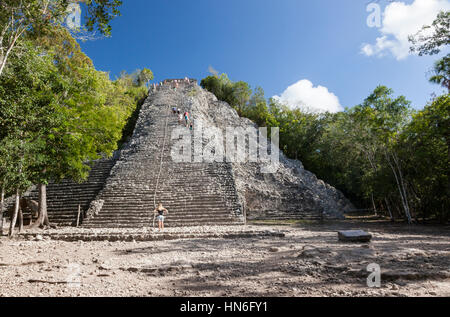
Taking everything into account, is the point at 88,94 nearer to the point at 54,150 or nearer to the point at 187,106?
the point at 54,150

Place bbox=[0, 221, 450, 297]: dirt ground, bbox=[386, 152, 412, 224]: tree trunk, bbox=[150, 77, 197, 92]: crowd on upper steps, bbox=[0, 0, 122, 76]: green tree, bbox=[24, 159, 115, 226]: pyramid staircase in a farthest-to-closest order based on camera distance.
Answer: bbox=[150, 77, 197, 92]: crowd on upper steps < bbox=[386, 152, 412, 224]: tree trunk < bbox=[24, 159, 115, 226]: pyramid staircase < bbox=[0, 0, 122, 76]: green tree < bbox=[0, 221, 450, 297]: dirt ground

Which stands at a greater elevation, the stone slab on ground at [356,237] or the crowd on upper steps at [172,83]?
the crowd on upper steps at [172,83]

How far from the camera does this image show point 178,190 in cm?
1191

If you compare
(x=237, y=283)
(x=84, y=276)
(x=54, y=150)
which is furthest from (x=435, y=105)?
(x=54, y=150)

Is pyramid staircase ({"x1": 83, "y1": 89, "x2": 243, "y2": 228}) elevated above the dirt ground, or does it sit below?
above

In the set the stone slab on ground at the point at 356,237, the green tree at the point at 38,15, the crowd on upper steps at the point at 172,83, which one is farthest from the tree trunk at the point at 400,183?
the crowd on upper steps at the point at 172,83

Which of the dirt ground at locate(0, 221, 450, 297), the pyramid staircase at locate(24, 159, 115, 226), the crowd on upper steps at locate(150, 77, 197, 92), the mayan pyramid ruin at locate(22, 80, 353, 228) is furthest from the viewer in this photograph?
the crowd on upper steps at locate(150, 77, 197, 92)

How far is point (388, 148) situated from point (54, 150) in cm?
1544

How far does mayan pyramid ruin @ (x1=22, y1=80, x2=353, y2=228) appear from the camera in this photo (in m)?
10.5

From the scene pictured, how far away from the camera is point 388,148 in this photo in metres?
12.3

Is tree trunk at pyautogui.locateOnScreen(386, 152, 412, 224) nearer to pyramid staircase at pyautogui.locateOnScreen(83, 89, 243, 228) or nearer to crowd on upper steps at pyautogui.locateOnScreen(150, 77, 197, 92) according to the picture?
pyramid staircase at pyautogui.locateOnScreen(83, 89, 243, 228)

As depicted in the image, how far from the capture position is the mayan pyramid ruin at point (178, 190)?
1046 cm

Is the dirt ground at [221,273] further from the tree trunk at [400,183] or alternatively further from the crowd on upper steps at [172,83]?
the crowd on upper steps at [172,83]

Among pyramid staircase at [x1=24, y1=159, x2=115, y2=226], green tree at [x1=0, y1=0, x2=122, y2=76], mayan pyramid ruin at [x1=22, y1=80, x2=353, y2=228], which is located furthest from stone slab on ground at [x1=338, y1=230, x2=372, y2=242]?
pyramid staircase at [x1=24, y1=159, x2=115, y2=226]
